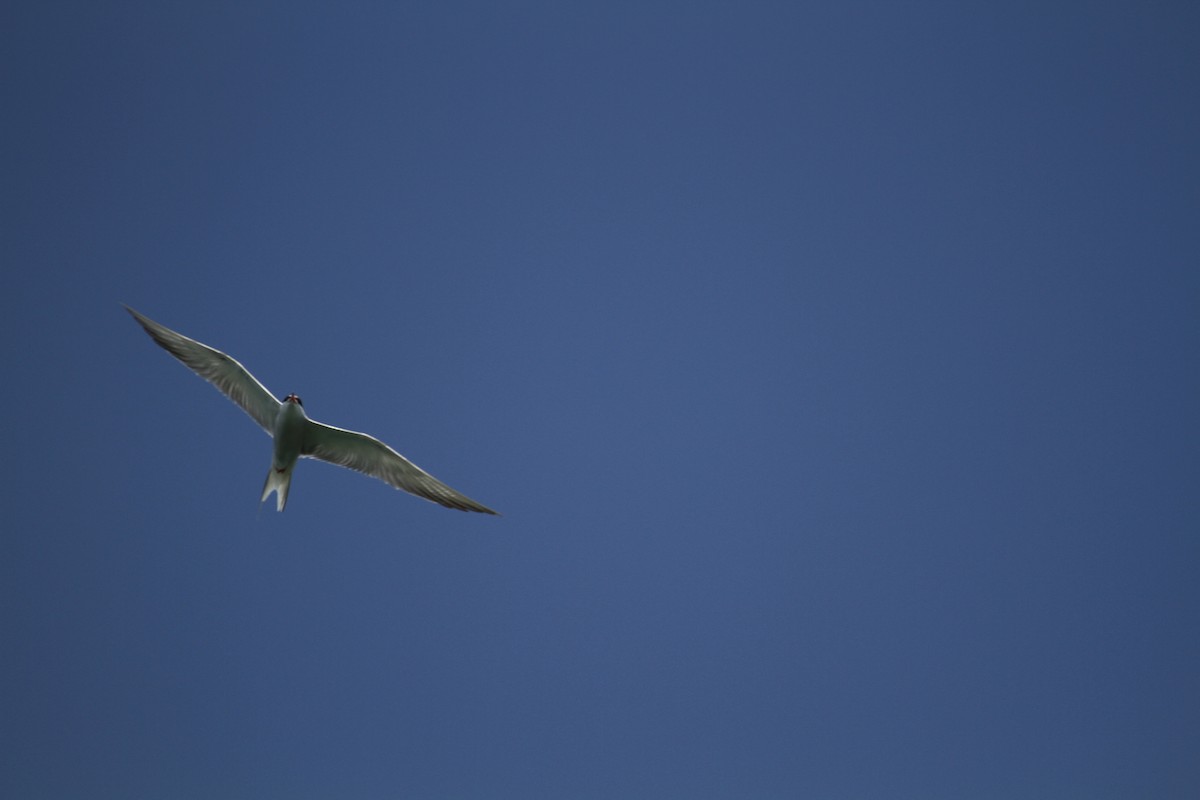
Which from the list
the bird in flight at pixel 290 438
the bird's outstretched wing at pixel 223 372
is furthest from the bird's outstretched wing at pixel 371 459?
the bird's outstretched wing at pixel 223 372

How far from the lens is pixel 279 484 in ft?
50.3

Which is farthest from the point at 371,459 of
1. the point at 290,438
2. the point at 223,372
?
the point at 223,372

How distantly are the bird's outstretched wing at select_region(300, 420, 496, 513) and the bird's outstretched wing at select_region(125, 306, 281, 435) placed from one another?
2.72ft

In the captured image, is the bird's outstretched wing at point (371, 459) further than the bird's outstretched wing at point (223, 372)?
Yes

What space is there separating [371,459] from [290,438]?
4.80 feet

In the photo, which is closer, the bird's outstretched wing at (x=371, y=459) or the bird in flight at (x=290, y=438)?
the bird in flight at (x=290, y=438)

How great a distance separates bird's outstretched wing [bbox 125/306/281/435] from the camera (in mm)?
14805

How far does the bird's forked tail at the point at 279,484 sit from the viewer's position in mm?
15094

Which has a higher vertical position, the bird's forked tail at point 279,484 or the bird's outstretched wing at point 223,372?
the bird's outstretched wing at point 223,372

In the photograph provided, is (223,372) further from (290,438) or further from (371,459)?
(371,459)

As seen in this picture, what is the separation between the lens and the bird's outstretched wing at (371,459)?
51.0 feet

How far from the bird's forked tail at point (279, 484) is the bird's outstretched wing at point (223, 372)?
28.7 inches

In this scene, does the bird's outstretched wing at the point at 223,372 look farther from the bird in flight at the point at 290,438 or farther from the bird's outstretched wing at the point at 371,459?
the bird's outstretched wing at the point at 371,459

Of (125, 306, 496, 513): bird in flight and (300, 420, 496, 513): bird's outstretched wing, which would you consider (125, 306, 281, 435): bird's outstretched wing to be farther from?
(300, 420, 496, 513): bird's outstretched wing
